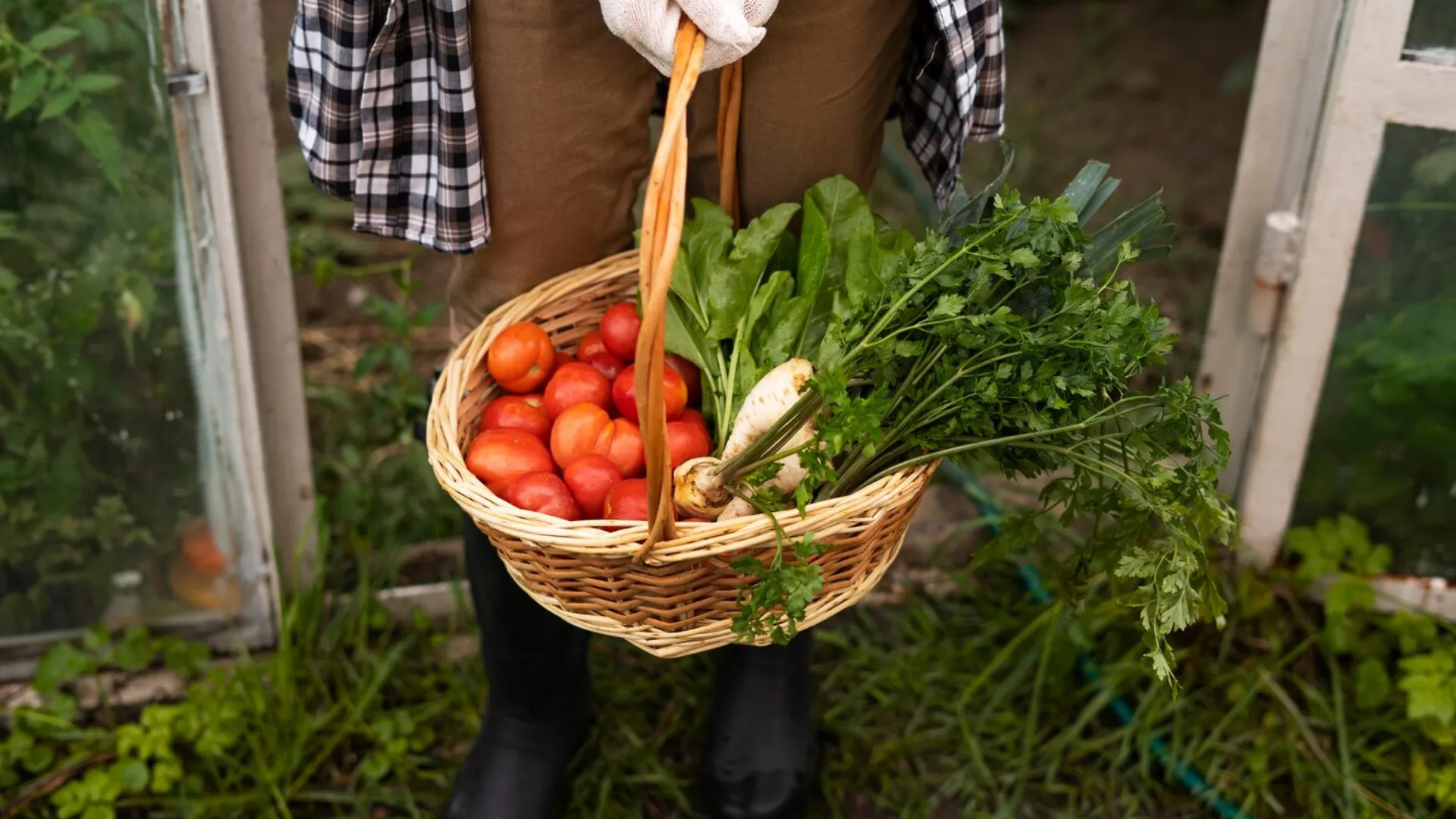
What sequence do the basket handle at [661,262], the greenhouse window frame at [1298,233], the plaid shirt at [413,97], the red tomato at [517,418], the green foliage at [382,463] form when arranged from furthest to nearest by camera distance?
the green foliage at [382,463], the greenhouse window frame at [1298,233], the red tomato at [517,418], the plaid shirt at [413,97], the basket handle at [661,262]

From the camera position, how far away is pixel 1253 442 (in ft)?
6.48

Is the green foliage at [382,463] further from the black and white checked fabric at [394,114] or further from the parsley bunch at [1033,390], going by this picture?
the parsley bunch at [1033,390]

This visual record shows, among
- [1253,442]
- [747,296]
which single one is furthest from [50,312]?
[1253,442]

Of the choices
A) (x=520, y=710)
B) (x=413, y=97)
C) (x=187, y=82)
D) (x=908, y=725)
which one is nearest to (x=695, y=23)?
(x=413, y=97)

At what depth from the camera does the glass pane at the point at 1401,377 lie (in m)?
1.78

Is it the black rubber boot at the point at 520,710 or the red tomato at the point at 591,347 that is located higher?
the red tomato at the point at 591,347

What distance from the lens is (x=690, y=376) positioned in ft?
5.24

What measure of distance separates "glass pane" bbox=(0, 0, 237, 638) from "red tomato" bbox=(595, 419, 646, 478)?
716 millimetres

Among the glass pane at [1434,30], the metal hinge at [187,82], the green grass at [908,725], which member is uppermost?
the glass pane at [1434,30]

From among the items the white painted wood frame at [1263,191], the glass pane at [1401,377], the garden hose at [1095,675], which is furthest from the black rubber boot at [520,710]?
the glass pane at [1401,377]

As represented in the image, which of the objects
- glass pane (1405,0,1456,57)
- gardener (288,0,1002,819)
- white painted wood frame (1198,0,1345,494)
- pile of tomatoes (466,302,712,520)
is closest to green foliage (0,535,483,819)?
gardener (288,0,1002,819)

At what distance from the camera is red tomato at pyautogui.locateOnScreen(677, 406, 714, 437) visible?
4.87 feet

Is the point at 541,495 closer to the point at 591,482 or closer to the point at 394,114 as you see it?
the point at 591,482

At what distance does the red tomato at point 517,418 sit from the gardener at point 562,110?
0.52 ft
